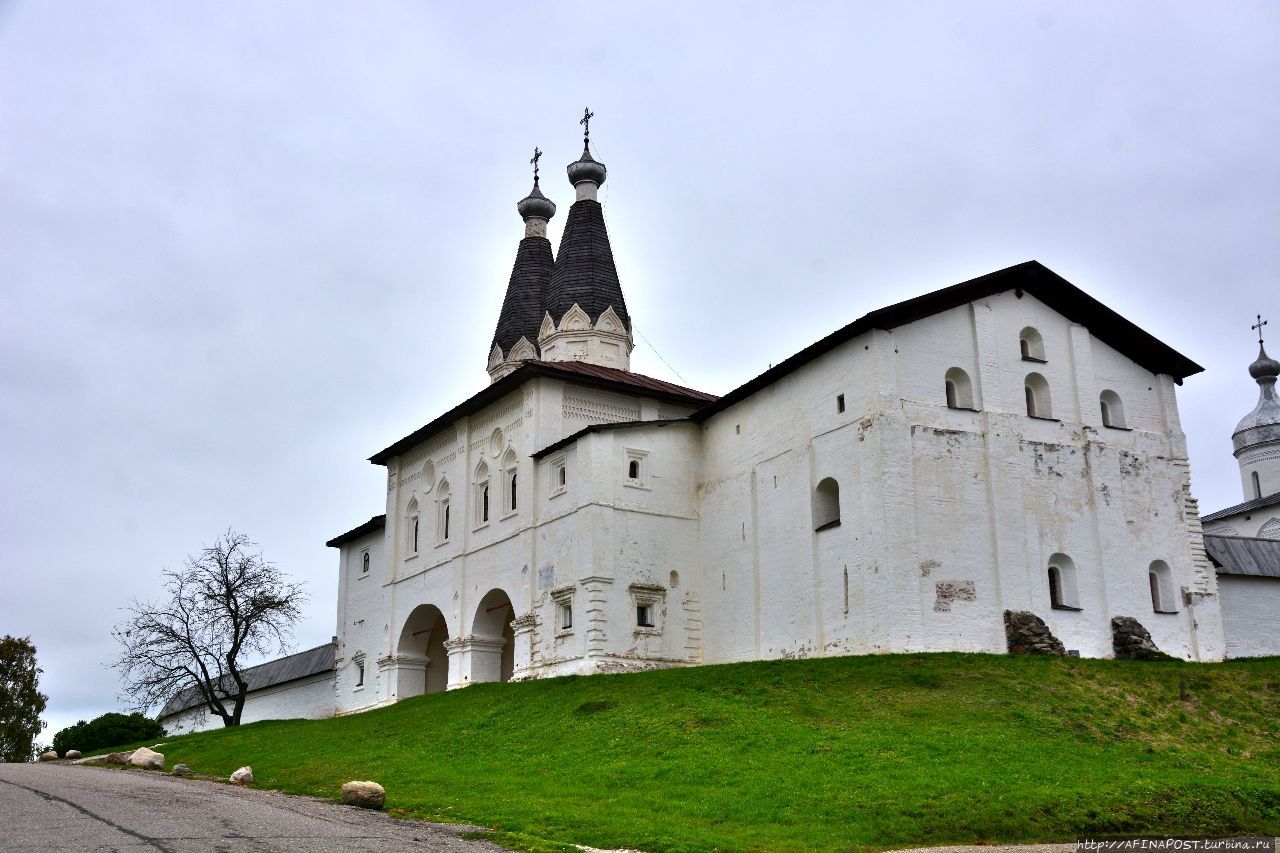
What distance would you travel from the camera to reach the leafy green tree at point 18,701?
4769 cm

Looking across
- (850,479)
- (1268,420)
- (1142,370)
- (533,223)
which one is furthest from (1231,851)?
(1268,420)

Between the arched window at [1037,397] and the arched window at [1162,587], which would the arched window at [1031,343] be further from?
the arched window at [1162,587]

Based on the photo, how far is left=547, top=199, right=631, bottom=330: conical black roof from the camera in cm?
4225

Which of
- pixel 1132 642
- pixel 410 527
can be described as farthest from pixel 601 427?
pixel 1132 642

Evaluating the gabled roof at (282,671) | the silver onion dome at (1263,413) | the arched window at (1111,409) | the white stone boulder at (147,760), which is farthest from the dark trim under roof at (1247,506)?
the white stone boulder at (147,760)

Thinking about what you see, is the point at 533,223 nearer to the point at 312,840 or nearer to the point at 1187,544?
the point at 1187,544

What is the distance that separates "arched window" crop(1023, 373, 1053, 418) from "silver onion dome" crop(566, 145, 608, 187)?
1882 cm

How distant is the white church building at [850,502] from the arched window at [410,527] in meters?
2.62

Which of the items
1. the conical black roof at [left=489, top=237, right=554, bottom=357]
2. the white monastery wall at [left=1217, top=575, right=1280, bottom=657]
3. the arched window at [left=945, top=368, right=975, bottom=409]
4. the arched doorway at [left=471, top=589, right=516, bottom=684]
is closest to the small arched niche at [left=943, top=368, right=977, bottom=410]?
the arched window at [left=945, top=368, right=975, bottom=409]

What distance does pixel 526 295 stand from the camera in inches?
1853

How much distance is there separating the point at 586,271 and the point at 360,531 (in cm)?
1169

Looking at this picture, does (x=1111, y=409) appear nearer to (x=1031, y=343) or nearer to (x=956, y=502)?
(x=1031, y=343)

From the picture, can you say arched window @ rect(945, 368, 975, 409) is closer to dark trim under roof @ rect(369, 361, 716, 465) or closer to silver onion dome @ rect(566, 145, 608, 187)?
dark trim under roof @ rect(369, 361, 716, 465)

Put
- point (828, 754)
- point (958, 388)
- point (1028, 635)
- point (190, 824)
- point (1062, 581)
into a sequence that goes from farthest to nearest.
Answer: point (958, 388) → point (1062, 581) → point (1028, 635) → point (828, 754) → point (190, 824)
